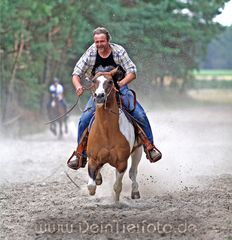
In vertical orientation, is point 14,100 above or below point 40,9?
below

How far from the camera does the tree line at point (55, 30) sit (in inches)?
1002

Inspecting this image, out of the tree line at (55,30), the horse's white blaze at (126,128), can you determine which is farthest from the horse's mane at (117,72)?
the tree line at (55,30)

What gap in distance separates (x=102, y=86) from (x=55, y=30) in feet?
78.5

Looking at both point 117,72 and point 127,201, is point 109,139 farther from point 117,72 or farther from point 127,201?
point 127,201

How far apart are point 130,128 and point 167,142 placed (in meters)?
8.42

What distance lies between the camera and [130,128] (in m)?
9.01

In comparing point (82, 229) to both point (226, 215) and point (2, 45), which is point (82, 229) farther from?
point (2, 45)

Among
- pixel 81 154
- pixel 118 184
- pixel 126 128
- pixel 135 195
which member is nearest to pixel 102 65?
pixel 126 128

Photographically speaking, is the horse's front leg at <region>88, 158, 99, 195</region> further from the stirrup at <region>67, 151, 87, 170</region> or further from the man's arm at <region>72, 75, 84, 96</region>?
the man's arm at <region>72, 75, 84, 96</region>

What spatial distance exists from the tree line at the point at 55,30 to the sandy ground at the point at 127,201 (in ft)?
23.1

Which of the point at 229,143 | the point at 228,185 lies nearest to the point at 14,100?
the point at 229,143

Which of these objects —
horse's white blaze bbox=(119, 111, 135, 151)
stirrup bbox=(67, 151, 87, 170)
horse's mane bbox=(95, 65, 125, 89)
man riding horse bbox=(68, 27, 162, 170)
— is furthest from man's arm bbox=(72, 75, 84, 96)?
stirrup bbox=(67, 151, 87, 170)

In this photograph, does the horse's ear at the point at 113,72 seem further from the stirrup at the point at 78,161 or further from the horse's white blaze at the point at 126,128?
the stirrup at the point at 78,161

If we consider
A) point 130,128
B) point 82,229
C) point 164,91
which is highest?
point 130,128
